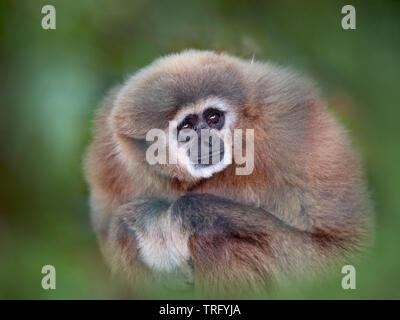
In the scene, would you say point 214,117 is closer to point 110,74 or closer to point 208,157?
point 208,157

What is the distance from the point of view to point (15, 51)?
239cm

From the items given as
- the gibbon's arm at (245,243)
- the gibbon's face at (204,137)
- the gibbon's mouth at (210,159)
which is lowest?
Result: the gibbon's arm at (245,243)

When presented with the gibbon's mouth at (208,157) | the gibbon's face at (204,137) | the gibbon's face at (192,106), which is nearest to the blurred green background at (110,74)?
the gibbon's face at (192,106)

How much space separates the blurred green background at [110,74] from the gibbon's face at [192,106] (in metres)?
0.07

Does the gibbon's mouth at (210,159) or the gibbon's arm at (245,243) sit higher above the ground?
the gibbon's mouth at (210,159)

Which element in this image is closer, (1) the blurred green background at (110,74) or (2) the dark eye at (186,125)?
(1) the blurred green background at (110,74)

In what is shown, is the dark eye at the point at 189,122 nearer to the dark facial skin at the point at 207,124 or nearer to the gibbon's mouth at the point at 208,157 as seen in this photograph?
the dark facial skin at the point at 207,124

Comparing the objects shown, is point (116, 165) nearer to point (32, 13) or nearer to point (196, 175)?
point (196, 175)

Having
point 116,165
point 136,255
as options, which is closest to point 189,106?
point 116,165

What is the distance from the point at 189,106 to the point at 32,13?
827 millimetres

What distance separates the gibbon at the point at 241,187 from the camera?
2268mm

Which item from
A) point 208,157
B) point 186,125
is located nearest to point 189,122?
point 186,125

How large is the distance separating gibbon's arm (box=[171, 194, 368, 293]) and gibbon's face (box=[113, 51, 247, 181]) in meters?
0.18

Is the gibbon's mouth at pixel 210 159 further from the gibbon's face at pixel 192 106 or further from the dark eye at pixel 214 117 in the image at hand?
the dark eye at pixel 214 117
